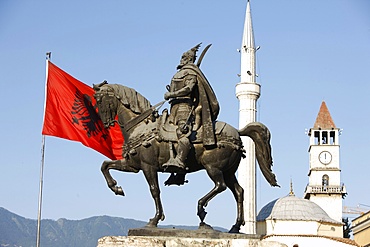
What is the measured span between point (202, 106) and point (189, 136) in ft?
2.30

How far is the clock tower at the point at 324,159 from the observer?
84.8 meters

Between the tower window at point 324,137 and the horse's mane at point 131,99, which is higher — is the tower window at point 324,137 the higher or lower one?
the higher one

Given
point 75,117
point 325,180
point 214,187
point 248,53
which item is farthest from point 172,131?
point 325,180

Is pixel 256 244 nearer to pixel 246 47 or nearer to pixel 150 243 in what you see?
pixel 150 243

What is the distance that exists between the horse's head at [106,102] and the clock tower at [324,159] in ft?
233

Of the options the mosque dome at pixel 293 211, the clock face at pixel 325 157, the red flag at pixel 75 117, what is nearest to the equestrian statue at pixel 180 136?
the red flag at pixel 75 117

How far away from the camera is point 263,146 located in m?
15.4

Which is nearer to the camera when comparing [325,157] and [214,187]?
[214,187]

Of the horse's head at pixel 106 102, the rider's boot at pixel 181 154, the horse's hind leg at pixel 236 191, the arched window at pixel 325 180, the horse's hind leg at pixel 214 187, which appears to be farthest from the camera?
the arched window at pixel 325 180

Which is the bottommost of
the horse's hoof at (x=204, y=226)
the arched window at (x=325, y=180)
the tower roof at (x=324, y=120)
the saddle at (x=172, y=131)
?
the horse's hoof at (x=204, y=226)

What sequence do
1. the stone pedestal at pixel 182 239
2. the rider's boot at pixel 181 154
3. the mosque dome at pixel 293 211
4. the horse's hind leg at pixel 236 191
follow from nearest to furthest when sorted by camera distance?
the stone pedestal at pixel 182 239 → the rider's boot at pixel 181 154 → the horse's hind leg at pixel 236 191 → the mosque dome at pixel 293 211

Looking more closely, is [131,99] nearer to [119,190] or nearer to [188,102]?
[188,102]

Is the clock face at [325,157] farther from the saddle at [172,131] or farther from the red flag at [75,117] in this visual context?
the saddle at [172,131]

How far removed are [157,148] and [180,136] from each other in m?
0.50
